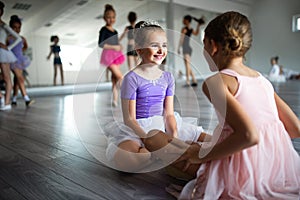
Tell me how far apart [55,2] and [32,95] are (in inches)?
62.8

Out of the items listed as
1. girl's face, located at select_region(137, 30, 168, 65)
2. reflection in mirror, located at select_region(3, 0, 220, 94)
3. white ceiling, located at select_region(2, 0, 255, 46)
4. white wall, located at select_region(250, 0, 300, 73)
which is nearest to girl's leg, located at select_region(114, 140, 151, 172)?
A: girl's face, located at select_region(137, 30, 168, 65)

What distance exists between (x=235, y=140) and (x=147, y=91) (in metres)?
0.47

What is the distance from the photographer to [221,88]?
21.9 inches

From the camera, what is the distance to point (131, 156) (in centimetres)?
86

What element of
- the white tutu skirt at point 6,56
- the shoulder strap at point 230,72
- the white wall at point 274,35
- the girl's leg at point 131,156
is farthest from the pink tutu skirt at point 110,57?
the white wall at point 274,35

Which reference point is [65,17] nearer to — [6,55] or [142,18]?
[142,18]

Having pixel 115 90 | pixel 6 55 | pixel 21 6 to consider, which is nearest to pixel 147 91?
pixel 115 90

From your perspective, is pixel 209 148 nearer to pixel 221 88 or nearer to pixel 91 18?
pixel 221 88

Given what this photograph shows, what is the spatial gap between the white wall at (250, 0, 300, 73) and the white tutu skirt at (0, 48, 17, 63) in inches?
264

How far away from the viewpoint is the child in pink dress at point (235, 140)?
1.87 feet

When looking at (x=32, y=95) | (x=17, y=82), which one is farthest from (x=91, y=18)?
(x=17, y=82)

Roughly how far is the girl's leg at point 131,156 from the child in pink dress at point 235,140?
0.24 metres

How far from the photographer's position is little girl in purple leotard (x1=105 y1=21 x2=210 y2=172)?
2.88 ft

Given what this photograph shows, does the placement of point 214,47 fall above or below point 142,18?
below
